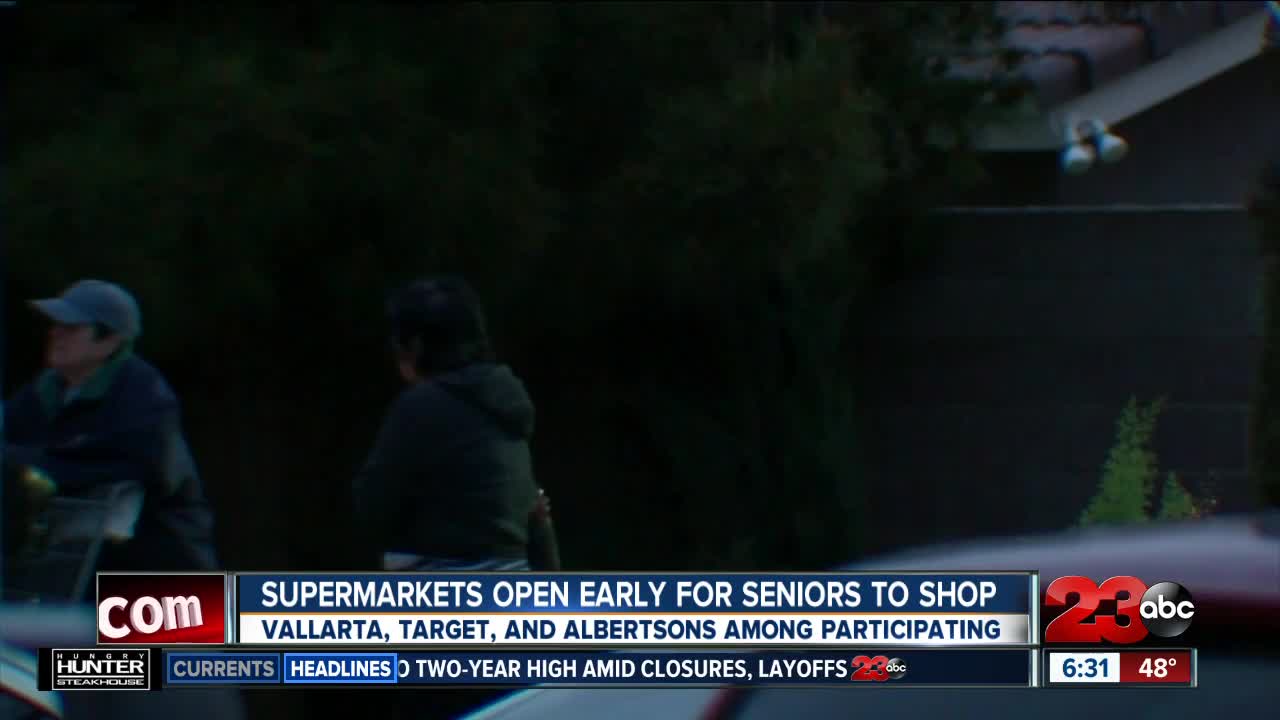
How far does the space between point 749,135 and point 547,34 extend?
34.3 inches

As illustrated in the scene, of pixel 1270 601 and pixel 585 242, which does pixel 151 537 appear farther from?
pixel 1270 601

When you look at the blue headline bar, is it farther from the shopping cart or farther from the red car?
the shopping cart

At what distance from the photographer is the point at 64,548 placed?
412 centimetres

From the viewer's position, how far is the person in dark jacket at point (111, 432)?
4199 millimetres

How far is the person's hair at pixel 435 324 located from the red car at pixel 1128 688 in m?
1.55

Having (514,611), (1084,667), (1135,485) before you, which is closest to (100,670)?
(514,611)

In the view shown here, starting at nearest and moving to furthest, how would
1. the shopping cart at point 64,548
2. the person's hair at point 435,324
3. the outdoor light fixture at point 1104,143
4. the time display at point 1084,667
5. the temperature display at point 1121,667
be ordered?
the temperature display at point 1121,667 < the time display at point 1084,667 < the person's hair at point 435,324 < the shopping cart at point 64,548 < the outdoor light fixture at point 1104,143

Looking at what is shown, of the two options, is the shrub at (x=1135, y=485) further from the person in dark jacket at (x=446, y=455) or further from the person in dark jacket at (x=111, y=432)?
the person in dark jacket at (x=111, y=432)

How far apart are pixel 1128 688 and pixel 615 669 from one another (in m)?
0.88

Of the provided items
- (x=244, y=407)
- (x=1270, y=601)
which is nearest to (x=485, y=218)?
(x=244, y=407)

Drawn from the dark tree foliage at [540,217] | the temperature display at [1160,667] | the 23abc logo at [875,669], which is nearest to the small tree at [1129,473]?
the dark tree foliage at [540,217]

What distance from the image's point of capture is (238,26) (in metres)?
5.87

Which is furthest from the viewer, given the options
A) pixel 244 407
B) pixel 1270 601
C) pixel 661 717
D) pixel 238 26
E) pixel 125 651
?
pixel 244 407

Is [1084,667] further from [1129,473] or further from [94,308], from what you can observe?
[1129,473]
